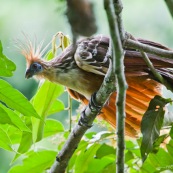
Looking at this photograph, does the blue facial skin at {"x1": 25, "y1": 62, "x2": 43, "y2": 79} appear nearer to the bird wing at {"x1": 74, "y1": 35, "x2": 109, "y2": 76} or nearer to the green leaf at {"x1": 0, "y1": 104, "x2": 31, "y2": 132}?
the bird wing at {"x1": 74, "y1": 35, "x2": 109, "y2": 76}

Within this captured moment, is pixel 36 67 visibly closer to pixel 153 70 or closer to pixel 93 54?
pixel 93 54

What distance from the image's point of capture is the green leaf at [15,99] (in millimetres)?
1137

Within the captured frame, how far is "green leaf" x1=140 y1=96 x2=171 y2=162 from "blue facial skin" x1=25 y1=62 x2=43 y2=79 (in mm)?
858

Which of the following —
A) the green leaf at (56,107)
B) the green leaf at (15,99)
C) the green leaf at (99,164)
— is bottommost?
the green leaf at (99,164)

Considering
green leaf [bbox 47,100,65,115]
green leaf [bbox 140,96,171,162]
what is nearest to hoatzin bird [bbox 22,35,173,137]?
green leaf [bbox 47,100,65,115]

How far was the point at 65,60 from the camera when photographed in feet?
6.50

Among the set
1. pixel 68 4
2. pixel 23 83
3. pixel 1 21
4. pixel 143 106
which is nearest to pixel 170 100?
pixel 143 106

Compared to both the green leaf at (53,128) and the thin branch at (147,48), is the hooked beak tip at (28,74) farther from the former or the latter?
the thin branch at (147,48)

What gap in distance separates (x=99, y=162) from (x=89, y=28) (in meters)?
1.06

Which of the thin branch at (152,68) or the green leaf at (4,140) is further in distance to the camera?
the green leaf at (4,140)

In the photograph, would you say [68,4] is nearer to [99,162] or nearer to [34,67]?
[99,162]

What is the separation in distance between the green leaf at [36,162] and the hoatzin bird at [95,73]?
31 centimetres

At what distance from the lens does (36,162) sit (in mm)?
1549

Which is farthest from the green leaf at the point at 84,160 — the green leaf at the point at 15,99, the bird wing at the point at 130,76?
the green leaf at the point at 15,99
